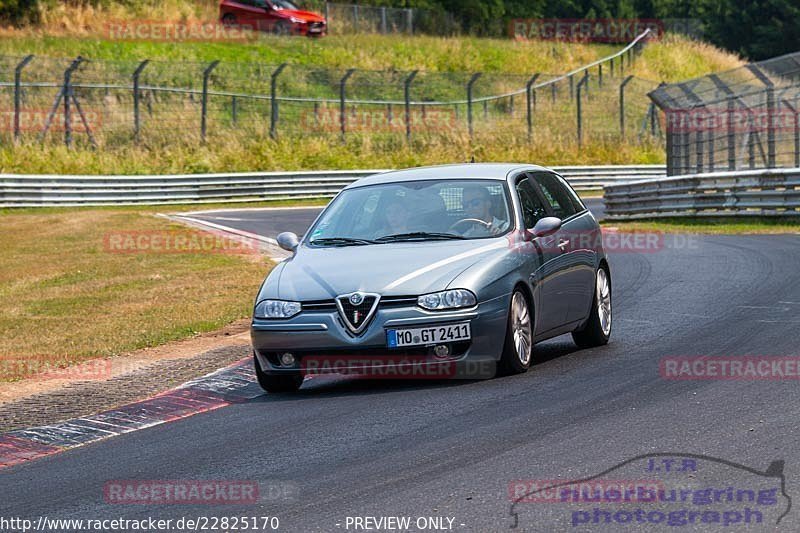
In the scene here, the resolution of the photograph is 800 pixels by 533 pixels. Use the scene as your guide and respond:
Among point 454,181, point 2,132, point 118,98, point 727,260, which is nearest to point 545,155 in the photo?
point 118,98

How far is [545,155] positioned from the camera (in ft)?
152

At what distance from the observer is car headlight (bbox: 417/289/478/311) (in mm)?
9055

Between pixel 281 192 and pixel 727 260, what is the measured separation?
2174cm

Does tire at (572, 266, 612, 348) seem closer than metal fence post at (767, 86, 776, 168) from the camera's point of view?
Yes

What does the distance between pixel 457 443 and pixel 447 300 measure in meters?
1.99

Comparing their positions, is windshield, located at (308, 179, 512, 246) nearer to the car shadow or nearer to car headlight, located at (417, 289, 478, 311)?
car headlight, located at (417, 289, 478, 311)

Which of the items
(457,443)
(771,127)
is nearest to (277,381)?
(457,443)

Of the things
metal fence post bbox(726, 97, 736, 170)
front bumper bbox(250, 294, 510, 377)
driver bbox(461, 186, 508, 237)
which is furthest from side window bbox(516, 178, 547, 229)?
metal fence post bbox(726, 97, 736, 170)

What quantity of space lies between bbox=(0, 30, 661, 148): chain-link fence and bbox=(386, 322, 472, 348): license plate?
2782cm

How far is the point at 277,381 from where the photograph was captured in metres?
9.70

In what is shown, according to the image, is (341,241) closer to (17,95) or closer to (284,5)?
(17,95)

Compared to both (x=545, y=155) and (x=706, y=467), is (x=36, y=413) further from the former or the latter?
(x=545, y=155)

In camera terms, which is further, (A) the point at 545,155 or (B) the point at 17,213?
(A) the point at 545,155

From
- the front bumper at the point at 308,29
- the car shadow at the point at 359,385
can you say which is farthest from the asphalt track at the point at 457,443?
the front bumper at the point at 308,29
